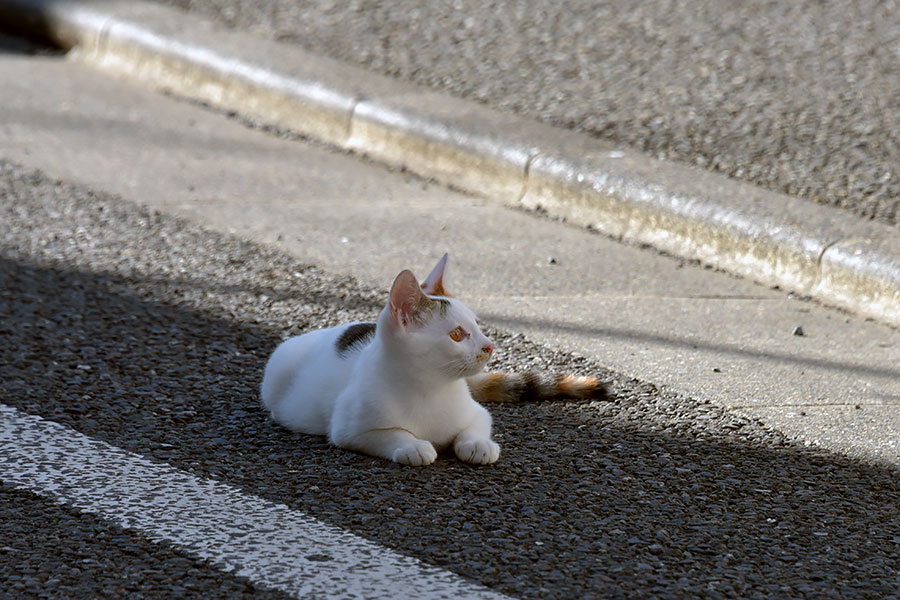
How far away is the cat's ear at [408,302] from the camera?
360 cm

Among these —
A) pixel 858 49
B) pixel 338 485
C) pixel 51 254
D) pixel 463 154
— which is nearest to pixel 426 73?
pixel 463 154

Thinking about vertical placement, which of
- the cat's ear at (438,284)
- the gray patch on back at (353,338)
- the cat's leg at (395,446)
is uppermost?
the cat's ear at (438,284)

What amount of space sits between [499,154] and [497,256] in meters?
1.02

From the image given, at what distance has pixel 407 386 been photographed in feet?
12.1

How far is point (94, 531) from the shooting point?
3205 mm

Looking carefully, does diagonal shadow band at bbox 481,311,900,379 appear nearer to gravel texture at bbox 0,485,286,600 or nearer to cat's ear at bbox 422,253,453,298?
cat's ear at bbox 422,253,453,298

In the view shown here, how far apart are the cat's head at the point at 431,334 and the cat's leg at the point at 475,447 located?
0.54 feet

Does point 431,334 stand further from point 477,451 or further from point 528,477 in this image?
point 528,477

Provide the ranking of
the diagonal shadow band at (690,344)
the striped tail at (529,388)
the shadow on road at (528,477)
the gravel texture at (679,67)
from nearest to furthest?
1. the shadow on road at (528,477)
2. the striped tail at (529,388)
3. the diagonal shadow band at (690,344)
4. the gravel texture at (679,67)

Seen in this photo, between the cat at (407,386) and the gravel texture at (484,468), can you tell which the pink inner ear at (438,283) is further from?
the gravel texture at (484,468)

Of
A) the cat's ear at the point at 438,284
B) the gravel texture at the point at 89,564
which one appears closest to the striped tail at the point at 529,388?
the cat's ear at the point at 438,284

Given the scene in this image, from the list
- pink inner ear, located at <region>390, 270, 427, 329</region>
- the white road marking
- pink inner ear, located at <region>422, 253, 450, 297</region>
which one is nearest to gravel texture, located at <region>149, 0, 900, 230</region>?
pink inner ear, located at <region>422, 253, 450, 297</region>

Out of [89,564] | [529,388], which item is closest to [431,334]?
[529,388]

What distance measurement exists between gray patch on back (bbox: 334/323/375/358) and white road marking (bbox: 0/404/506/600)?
58 cm
